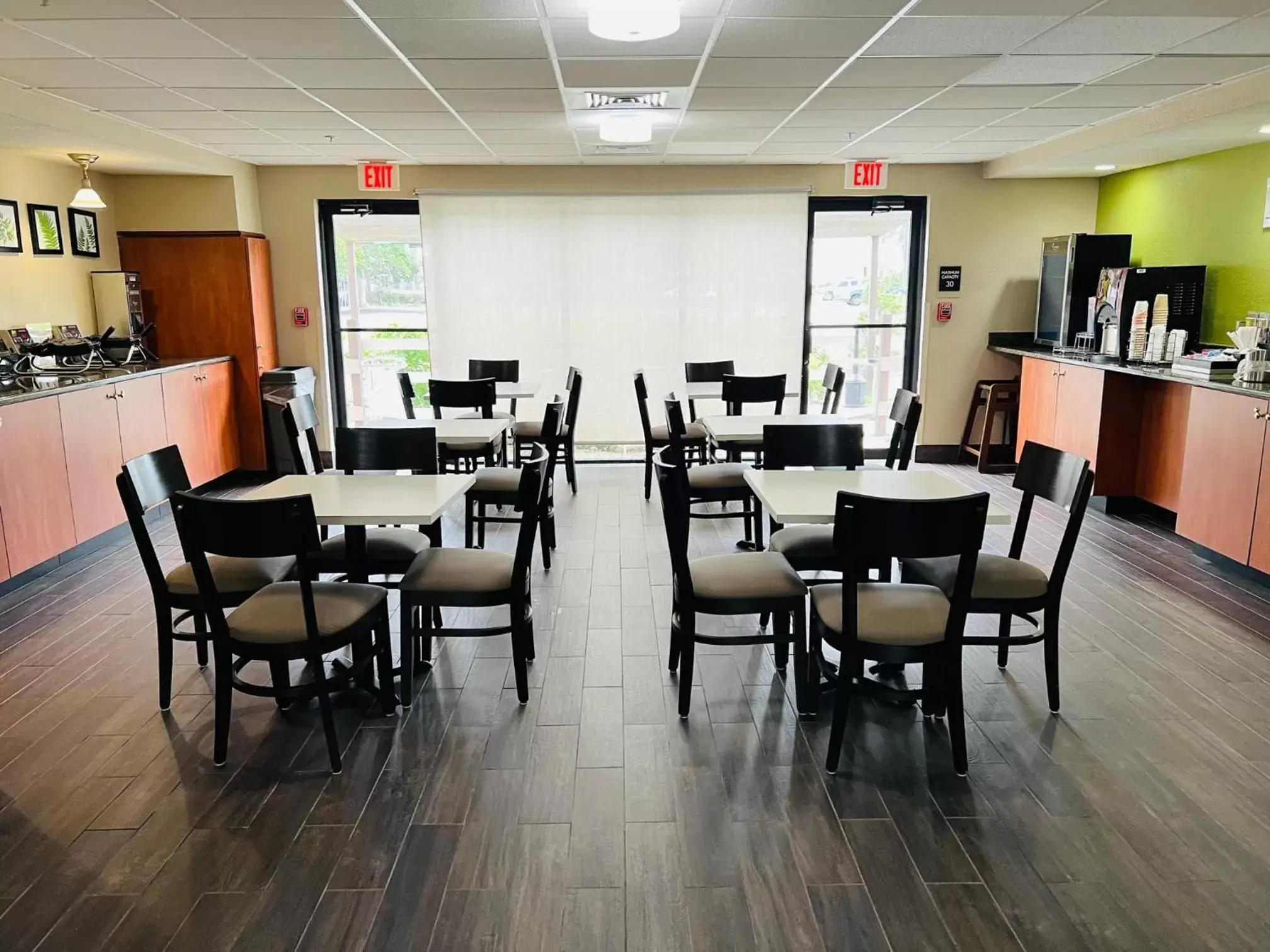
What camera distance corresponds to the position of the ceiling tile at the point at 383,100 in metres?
4.42

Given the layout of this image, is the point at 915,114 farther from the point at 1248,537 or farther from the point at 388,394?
the point at 388,394

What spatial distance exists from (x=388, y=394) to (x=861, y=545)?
622 centimetres

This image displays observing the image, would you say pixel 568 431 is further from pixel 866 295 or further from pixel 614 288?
pixel 866 295

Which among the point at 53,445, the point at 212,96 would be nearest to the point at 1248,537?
the point at 212,96

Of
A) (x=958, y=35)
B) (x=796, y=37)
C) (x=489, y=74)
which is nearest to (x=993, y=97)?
(x=958, y=35)

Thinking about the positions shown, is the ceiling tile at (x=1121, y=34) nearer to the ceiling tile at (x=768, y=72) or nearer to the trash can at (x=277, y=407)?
the ceiling tile at (x=768, y=72)

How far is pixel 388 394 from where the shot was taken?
7941 mm

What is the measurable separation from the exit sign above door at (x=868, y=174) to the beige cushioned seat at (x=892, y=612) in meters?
5.23

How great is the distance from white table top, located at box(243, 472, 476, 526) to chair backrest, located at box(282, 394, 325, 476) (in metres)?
0.40

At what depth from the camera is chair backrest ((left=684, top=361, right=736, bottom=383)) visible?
6.82m

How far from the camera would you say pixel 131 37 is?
344cm

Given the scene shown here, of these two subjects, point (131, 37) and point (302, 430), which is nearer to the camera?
point (131, 37)

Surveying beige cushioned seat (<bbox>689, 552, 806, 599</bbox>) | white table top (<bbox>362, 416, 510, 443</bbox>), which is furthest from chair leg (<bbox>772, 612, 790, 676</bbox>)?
white table top (<bbox>362, 416, 510, 443</bbox>)

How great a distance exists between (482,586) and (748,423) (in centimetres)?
233
